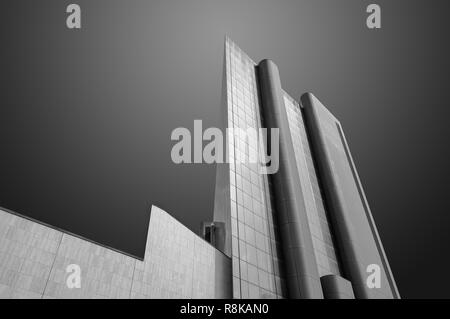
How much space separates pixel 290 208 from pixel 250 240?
649cm

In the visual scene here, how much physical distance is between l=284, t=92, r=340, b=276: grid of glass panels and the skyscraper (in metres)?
0.18

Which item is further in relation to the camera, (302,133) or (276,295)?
(302,133)

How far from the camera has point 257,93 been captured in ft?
135

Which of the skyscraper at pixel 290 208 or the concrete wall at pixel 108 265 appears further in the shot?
the skyscraper at pixel 290 208

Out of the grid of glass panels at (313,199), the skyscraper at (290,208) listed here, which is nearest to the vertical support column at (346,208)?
the skyscraper at (290,208)

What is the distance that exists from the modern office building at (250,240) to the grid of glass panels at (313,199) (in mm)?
229

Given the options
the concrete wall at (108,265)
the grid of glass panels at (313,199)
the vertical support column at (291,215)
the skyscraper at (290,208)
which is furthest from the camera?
the grid of glass panels at (313,199)

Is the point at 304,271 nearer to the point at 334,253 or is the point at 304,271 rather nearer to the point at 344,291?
the point at 344,291

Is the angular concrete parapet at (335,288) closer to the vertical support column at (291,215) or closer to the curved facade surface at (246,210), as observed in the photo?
the vertical support column at (291,215)

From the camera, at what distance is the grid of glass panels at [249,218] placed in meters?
22.3

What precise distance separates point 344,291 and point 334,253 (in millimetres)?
10241

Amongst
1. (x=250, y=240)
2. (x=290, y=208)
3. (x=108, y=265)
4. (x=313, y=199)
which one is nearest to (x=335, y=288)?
(x=290, y=208)
